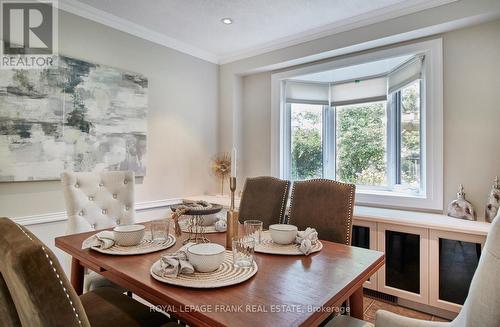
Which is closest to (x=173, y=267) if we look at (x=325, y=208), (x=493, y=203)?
(x=325, y=208)

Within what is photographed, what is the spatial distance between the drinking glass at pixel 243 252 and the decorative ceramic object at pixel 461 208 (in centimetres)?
198

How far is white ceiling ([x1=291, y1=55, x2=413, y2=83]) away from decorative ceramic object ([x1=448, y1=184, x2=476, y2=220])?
1.32 meters

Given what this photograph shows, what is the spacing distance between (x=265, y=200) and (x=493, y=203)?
165 centimetres

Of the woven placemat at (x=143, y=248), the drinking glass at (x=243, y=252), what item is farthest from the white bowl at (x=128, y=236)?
the drinking glass at (x=243, y=252)

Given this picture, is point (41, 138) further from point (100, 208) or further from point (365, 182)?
point (365, 182)

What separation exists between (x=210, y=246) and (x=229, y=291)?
29cm

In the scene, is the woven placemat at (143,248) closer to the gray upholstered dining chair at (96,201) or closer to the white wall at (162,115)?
the gray upholstered dining chair at (96,201)

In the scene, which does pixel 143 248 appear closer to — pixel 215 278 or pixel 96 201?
pixel 215 278

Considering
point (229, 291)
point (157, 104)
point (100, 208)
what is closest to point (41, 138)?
point (100, 208)

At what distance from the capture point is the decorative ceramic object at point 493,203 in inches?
83.0

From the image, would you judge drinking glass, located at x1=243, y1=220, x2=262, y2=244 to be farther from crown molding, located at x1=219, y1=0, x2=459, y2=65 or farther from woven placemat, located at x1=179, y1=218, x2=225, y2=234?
crown molding, located at x1=219, y1=0, x2=459, y2=65

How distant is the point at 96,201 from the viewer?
203cm

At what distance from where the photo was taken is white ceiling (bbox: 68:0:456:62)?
2.45 metres

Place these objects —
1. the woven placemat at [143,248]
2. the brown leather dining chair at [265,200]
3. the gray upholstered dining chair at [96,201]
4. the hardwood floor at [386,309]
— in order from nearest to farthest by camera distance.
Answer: the woven placemat at [143,248] → the gray upholstered dining chair at [96,201] → the brown leather dining chair at [265,200] → the hardwood floor at [386,309]
